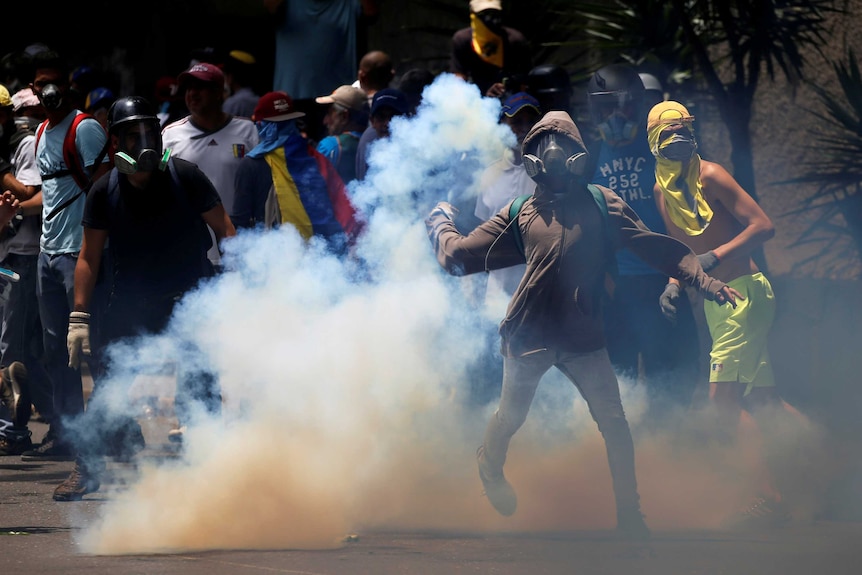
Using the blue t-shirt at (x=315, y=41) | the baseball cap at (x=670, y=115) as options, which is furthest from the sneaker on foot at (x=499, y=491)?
the blue t-shirt at (x=315, y=41)

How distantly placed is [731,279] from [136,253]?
2671 millimetres

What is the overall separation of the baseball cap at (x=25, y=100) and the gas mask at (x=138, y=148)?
7.63 feet

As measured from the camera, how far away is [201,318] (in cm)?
612

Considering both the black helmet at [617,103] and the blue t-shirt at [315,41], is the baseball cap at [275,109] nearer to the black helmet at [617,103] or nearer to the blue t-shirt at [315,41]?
the black helmet at [617,103]

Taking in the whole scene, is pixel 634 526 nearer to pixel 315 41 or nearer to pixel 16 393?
pixel 16 393

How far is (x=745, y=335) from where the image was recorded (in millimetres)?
6125

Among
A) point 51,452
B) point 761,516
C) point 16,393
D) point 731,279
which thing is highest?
point 731,279

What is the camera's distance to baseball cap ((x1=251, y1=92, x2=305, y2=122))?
7434 millimetres

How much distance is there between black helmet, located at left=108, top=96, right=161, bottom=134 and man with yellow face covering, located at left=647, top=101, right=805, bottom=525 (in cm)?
233

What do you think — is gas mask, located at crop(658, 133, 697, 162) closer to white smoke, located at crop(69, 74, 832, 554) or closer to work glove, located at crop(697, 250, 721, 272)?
work glove, located at crop(697, 250, 721, 272)

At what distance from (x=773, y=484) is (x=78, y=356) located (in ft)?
10.2

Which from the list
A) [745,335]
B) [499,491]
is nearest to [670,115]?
[745,335]

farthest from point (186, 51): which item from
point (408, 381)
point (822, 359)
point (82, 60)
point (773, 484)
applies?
point (773, 484)

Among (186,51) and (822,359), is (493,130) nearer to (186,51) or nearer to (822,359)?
(822,359)
